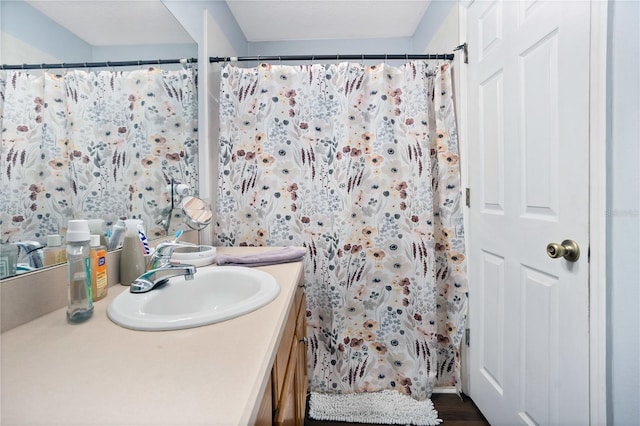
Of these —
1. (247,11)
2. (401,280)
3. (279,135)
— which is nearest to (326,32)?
(247,11)

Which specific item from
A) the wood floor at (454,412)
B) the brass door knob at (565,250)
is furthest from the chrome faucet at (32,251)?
the brass door knob at (565,250)

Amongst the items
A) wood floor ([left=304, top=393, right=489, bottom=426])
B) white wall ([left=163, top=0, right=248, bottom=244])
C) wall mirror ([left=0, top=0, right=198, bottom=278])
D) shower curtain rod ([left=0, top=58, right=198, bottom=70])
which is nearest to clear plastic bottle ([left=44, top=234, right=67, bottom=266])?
wall mirror ([left=0, top=0, right=198, bottom=278])

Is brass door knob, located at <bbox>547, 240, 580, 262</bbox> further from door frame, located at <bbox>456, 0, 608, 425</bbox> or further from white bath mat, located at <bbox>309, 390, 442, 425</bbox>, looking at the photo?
white bath mat, located at <bbox>309, 390, 442, 425</bbox>

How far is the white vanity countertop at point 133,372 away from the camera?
0.39 m

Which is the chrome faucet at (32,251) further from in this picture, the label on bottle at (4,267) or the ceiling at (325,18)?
the ceiling at (325,18)

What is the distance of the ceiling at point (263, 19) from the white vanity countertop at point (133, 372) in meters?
0.78

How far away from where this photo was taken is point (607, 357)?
0.83 metres

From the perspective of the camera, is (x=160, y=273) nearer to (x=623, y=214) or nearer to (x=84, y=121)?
(x=84, y=121)

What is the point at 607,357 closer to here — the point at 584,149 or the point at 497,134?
the point at 584,149

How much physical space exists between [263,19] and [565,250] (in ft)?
7.42

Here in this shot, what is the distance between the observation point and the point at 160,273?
2.85 ft

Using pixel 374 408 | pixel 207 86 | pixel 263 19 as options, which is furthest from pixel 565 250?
pixel 263 19

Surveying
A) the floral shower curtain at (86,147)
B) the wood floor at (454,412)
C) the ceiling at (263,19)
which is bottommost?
the wood floor at (454,412)

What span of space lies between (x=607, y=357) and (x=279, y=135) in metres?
1.55
